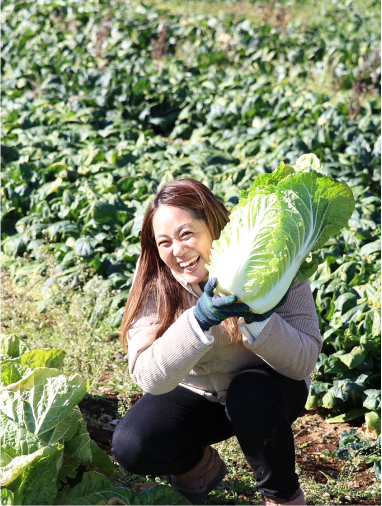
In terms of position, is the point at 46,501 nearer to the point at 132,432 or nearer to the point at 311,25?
the point at 132,432

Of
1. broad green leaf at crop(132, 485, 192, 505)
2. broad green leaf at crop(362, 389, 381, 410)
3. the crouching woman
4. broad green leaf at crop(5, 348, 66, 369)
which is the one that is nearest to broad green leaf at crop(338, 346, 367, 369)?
broad green leaf at crop(362, 389, 381, 410)

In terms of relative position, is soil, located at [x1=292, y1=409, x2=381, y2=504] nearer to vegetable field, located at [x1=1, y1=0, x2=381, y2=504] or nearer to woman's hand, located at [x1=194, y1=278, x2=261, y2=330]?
vegetable field, located at [x1=1, y1=0, x2=381, y2=504]

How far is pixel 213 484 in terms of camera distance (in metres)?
2.66

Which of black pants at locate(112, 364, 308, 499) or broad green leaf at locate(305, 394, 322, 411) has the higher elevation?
black pants at locate(112, 364, 308, 499)

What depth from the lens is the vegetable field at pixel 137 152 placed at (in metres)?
2.63

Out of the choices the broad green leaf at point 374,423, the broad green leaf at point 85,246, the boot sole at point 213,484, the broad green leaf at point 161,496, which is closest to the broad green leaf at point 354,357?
the broad green leaf at point 374,423

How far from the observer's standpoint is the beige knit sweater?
222 centimetres

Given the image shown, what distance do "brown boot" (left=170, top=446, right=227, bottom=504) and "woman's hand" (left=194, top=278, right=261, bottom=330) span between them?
87cm

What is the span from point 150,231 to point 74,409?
906mm

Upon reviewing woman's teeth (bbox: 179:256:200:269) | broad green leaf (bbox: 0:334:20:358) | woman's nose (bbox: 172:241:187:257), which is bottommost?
broad green leaf (bbox: 0:334:20:358)

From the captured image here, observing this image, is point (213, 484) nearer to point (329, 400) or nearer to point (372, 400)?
point (329, 400)

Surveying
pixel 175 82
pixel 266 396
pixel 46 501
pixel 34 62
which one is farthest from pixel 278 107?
pixel 46 501

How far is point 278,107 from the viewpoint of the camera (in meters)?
7.21

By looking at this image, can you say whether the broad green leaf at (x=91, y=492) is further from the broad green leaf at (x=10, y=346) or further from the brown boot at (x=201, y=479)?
the broad green leaf at (x=10, y=346)
